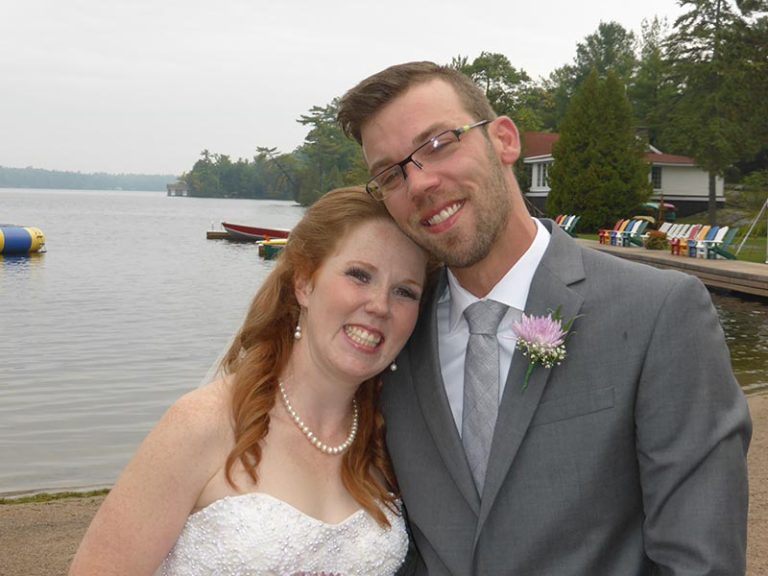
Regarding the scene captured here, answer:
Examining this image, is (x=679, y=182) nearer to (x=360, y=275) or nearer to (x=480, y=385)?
(x=360, y=275)

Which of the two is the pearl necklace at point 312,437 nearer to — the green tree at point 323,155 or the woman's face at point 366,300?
the woman's face at point 366,300

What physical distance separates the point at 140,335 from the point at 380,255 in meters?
18.3

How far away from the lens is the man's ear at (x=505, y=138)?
9.71 ft

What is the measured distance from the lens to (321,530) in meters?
3.04

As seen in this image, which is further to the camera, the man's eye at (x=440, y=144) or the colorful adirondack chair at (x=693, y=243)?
the colorful adirondack chair at (x=693, y=243)

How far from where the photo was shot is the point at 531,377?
2.64 m

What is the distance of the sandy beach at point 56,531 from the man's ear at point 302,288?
3.53m

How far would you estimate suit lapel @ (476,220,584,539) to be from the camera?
2.59 meters

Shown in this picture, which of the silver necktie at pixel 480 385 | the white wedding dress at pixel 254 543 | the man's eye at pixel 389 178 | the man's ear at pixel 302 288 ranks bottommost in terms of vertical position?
the white wedding dress at pixel 254 543

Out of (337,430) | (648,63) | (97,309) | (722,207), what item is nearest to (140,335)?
(97,309)

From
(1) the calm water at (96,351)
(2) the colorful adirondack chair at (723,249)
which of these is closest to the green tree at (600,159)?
(2) the colorful adirondack chair at (723,249)

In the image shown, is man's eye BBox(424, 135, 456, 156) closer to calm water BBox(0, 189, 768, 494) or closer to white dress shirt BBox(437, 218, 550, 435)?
white dress shirt BBox(437, 218, 550, 435)

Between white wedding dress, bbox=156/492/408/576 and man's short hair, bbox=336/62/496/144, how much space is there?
1324mm

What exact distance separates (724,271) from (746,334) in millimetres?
5956
